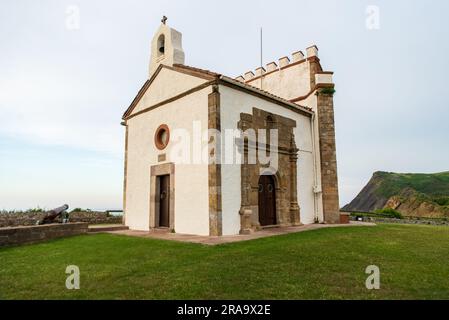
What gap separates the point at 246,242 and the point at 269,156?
488 cm

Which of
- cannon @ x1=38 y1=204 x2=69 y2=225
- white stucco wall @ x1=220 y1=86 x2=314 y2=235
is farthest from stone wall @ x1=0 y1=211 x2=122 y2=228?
white stucco wall @ x1=220 y1=86 x2=314 y2=235

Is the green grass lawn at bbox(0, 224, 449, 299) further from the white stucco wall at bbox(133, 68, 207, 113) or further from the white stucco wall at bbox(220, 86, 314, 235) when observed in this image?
the white stucco wall at bbox(133, 68, 207, 113)

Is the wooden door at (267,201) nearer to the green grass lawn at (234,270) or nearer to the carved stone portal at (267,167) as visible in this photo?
the carved stone portal at (267,167)

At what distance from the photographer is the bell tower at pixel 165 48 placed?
12.4 m

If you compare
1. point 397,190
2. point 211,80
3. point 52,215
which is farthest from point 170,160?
point 397,190

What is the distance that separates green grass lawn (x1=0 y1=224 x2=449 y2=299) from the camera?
3.76 m

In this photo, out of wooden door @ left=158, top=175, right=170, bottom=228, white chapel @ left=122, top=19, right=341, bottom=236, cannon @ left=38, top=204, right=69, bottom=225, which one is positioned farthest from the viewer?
wooden door @ left=158, top=175, right=170, bottom=228

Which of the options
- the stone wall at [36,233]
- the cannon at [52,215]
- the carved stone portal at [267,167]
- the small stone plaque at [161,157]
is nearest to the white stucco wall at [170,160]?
the small stone plaque at [161,157]

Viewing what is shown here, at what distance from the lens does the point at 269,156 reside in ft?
38.5

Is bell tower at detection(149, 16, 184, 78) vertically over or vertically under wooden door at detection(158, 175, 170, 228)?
over

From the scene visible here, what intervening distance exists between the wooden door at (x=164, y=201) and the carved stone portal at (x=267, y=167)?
3.18 m

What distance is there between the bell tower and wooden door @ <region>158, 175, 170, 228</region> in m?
4.93
